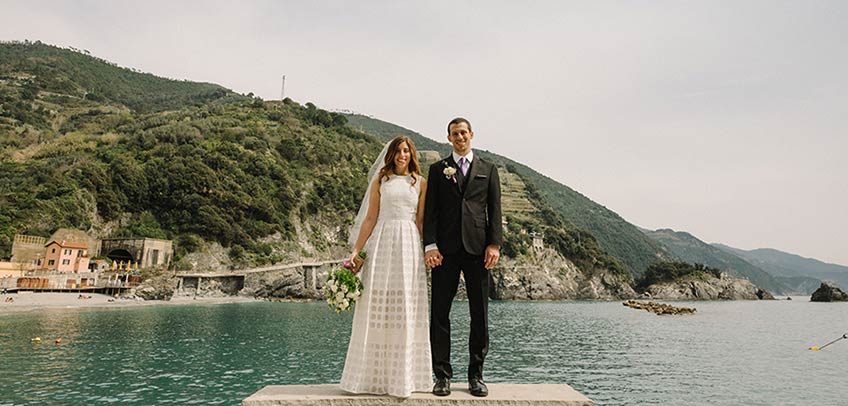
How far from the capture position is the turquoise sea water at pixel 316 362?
1404 cm

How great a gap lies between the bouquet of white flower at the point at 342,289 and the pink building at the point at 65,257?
62.6 meters

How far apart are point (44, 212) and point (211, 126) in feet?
119

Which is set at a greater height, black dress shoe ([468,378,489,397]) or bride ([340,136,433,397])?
bride ([340,136,433,397])

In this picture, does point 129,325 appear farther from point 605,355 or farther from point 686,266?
point 686,266

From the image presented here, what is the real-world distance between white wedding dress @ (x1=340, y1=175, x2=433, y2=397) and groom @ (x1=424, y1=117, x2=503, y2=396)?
158 millimetres

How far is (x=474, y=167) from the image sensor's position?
4.99 meters

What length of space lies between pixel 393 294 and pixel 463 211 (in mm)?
1123

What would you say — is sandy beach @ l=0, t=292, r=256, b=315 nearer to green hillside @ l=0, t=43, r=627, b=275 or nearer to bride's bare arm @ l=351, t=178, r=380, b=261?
green hillside @ l=0, t=43, r=627, b=275

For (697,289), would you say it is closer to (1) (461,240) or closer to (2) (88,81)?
(1) (461,240)

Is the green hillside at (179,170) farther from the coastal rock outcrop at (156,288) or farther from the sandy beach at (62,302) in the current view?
the sandy beach at (62,302)

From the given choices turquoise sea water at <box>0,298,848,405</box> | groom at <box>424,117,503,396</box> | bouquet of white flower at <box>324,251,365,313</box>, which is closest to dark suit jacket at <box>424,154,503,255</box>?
groom at <box>424,117,503,396</box>

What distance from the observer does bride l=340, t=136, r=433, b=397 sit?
4.61 m

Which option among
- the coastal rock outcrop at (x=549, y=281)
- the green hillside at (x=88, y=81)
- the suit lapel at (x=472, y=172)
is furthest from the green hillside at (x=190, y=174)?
the suit lapel at (x=472, y=172)

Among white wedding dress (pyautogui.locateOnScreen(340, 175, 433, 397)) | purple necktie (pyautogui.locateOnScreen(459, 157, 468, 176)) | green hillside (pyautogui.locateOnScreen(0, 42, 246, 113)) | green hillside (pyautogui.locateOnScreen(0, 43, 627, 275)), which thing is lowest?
white wedding dress (pyautogui.locateOnScreen(340, 175, 433, 397))
